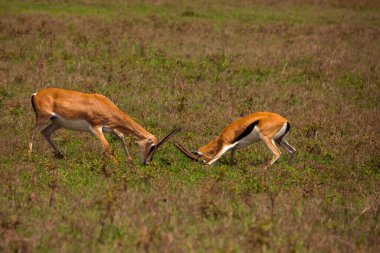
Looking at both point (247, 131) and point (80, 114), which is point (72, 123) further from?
point (247, 131)

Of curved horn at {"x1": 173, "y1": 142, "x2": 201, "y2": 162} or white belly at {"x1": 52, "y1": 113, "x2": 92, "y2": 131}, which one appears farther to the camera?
white belly at {"x1": 52, "y1": 113, "x2": 92, "y2": 131}

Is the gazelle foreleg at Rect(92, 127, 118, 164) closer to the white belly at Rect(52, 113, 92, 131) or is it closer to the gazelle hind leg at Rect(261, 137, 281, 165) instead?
the white belly at Rect(52, 113, 92, 131)

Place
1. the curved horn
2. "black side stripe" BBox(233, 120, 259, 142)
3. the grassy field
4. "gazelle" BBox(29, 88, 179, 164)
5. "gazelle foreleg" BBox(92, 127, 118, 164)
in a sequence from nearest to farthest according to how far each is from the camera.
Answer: the grassy field
"gazelle foreleg" BBox(92, 127, 118, 164)
the curved horn
"gazelle" BBox(29, 88, 179, 164)
"black side stripe" BBox(233, 120, 259, 142)

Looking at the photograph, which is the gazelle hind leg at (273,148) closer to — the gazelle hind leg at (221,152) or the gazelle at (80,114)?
the gazelle hind leg at (221,152)

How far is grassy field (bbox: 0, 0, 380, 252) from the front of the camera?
7.18 metres

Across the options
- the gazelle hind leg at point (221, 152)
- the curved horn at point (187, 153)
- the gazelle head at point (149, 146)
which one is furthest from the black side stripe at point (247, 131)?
the gazelle head at point (149, 146)

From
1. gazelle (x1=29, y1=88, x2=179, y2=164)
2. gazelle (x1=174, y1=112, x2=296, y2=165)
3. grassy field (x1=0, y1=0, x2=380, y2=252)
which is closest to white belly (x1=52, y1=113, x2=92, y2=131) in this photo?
gazelle (x1=29, y1=88, x2=179, y2=164)

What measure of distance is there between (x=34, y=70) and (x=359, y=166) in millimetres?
8702

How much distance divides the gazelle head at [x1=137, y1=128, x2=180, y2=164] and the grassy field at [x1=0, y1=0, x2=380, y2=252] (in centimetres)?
23

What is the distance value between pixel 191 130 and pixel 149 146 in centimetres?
189

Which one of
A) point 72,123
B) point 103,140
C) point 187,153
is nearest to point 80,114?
point 72,123

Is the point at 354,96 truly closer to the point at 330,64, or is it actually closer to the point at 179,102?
the point at 330,64

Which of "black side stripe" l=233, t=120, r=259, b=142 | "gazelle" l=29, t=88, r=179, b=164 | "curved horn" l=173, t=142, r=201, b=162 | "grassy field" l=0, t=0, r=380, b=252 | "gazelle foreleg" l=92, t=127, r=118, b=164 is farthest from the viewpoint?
"black side stripe" l=233, t=120, r=259, b=142

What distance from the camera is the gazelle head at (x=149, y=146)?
34.1 ft
